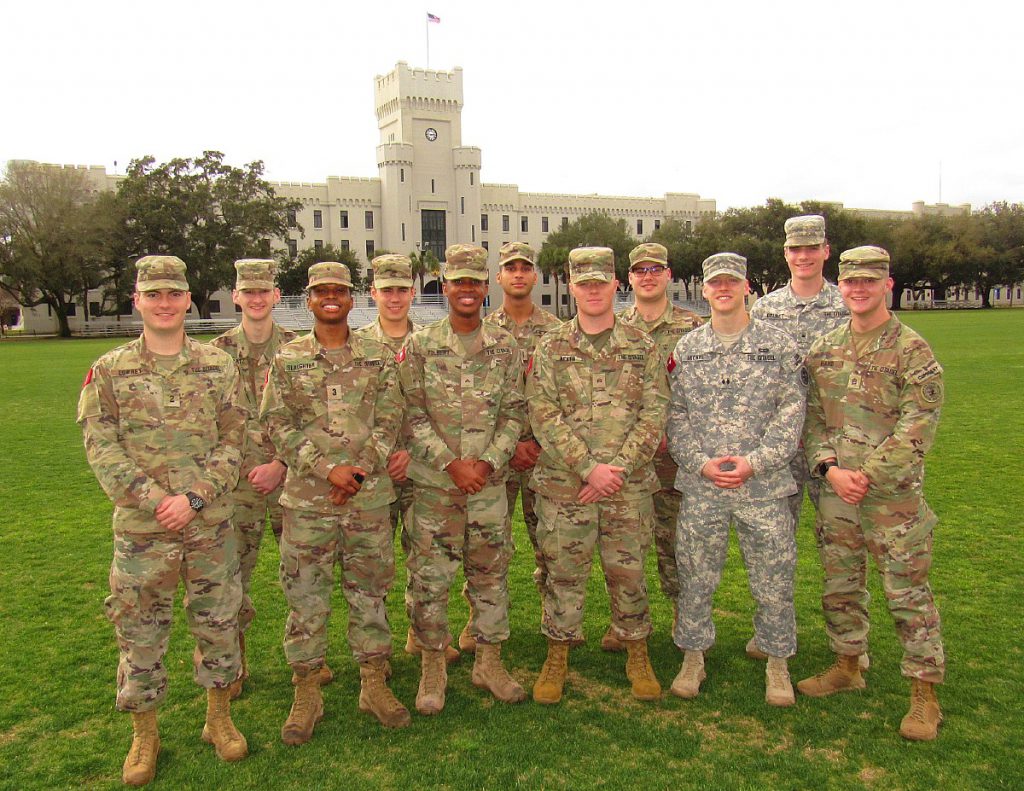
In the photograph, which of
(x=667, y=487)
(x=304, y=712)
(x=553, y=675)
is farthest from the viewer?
(x=667, y=487)

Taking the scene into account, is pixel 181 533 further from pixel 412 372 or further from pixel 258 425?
pixel 412 372

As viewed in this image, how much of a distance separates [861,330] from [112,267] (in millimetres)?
52680

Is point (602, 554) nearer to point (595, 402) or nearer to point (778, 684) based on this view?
point (595, 402)

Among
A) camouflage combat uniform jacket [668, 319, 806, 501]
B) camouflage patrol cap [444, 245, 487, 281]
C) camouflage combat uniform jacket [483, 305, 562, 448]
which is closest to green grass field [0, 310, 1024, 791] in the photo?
camouflage combat uniform jacket [668, 319, 806, 501]

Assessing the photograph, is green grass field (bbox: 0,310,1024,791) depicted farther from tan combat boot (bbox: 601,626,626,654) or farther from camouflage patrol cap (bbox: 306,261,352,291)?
camouflage patrol cap (bbox: 306,261,352,291)

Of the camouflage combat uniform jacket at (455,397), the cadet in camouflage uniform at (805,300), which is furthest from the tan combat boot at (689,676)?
the camouflage combat uniform jacket at (455,397)

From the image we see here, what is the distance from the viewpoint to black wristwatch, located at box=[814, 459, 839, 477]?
4273 millimetres

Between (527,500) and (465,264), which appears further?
(527,500)

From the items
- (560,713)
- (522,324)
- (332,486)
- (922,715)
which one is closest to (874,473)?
(922,715)

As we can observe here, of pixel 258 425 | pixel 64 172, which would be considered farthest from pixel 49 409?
pixel 64 172

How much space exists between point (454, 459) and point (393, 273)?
1.78 m

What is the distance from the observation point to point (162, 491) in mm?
3826

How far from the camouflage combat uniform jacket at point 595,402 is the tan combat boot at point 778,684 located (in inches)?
47.8

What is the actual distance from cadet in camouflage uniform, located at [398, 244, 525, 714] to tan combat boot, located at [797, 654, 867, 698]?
5.42 feet
